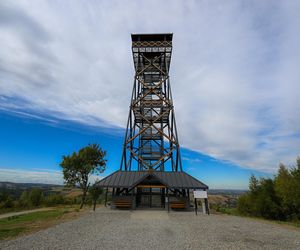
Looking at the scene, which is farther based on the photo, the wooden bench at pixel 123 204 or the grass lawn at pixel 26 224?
the wooden bench at pixel 123 204

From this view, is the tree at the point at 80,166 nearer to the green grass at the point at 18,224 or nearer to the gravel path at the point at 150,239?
the green grass at the point at 18,224

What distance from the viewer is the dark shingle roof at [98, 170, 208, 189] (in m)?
14.2

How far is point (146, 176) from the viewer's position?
14.7m

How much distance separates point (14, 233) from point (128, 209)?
8356mm

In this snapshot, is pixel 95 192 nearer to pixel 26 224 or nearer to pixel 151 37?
pixel 26 224

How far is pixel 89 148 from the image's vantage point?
72.1ft

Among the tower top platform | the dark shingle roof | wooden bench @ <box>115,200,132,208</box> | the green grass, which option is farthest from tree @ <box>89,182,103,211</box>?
the tower top platform

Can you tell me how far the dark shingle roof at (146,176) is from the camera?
46.6 feet

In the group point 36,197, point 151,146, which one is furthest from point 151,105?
point 36,197

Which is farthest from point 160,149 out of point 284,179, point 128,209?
point 284,179

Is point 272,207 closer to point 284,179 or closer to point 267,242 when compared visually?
point 284,179

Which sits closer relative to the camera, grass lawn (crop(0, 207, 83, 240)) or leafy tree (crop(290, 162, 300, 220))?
grass lawn (crop(0, 207, 83, 240))

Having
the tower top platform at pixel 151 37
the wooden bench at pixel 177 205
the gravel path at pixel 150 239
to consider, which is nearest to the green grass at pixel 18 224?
the gravel path at pixel 150 239

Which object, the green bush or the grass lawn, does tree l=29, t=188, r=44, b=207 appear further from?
the green bush
